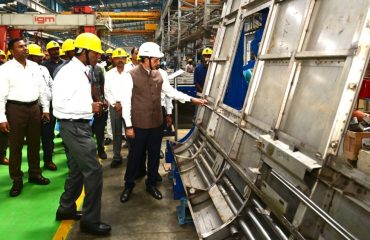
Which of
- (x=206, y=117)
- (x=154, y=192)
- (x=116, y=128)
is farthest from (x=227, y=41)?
(x=116, y=128)

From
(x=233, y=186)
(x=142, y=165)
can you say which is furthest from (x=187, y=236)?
(x=142, y=165)

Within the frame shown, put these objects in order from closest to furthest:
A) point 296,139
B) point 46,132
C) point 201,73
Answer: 1. point 296,139
2. point 46,132
3. point 201,73

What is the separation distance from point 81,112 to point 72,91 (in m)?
0.22

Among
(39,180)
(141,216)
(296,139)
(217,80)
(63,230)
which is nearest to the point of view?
(296,139)

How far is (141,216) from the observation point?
3914 millimetres

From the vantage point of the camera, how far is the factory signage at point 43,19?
384 inches

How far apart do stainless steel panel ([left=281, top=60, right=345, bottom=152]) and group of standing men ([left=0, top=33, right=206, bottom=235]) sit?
1.91 m

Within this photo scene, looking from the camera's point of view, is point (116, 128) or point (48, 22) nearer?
point (116, 128)

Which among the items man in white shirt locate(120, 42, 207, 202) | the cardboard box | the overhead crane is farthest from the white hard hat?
the overhead crane

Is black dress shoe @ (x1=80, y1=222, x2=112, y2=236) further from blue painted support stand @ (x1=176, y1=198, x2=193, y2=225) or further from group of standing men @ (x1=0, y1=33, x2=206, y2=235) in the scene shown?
blue painted support stand @ (x1=176, y1=198, x2=193, y2=225)

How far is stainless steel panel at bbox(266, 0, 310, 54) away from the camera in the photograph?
2475 millimetres

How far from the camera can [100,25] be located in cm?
986

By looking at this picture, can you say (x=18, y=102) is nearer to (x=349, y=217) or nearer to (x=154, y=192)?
(x=154, y=192)

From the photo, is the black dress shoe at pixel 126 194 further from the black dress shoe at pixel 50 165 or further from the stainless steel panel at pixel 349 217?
the stainless steel panel at pixel 349 217
